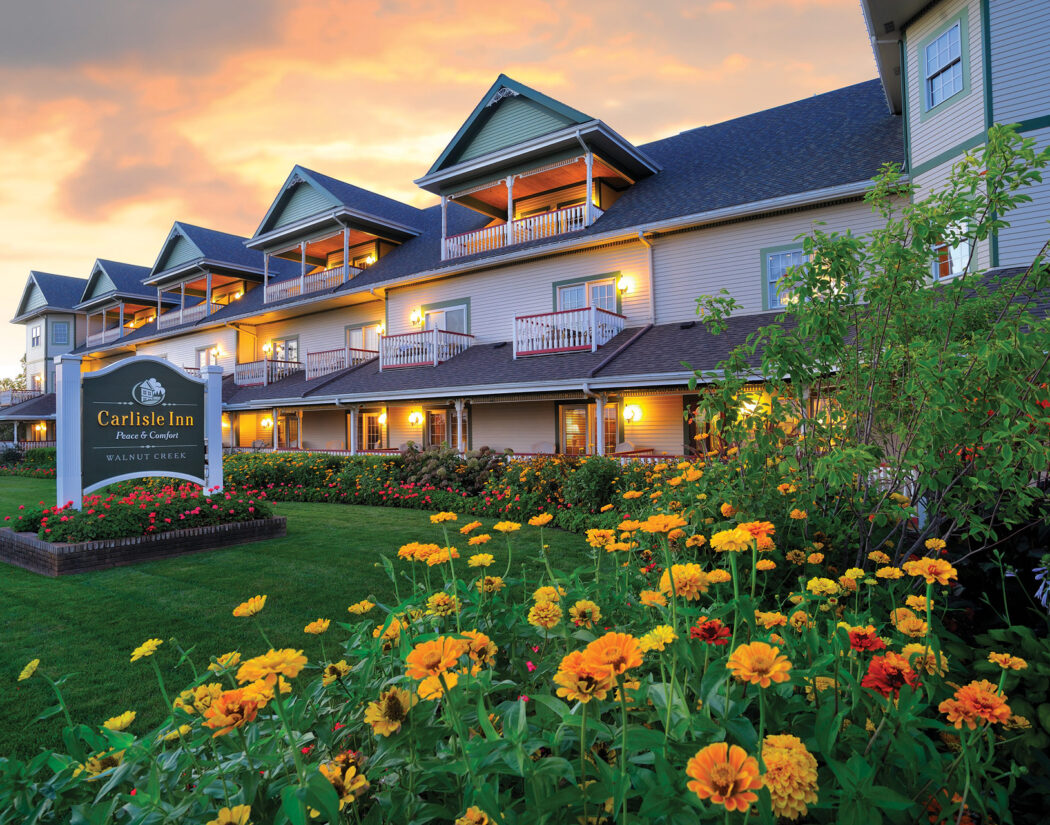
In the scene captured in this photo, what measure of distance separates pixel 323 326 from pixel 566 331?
1157cm

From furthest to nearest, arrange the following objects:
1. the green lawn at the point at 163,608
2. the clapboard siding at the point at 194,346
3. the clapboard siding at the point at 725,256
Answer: the clapboard siding at the point at 194,346
the clapboard siding at the point at 725,256
the green lawn at the point at 163,608

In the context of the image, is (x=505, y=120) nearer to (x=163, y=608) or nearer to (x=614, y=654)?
(x=163, y=608)

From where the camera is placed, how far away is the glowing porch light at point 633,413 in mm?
14109

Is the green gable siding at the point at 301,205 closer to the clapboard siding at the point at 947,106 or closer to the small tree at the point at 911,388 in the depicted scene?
the clapboard siding at the point at 947,106

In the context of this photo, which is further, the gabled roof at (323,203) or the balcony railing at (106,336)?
the balcony railing at (106,336)

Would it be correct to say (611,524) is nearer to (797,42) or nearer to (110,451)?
(110,451)

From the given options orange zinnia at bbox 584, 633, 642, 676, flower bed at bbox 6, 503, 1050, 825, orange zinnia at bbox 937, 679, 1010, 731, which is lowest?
flower bed at bbox 6, 503, 1050, 825

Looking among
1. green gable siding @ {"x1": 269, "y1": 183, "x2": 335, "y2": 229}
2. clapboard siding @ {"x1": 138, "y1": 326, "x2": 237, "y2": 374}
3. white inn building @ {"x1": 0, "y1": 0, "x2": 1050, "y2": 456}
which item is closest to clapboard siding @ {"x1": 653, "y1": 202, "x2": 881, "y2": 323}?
white inn building @ {"x1": 0, "y1": 0, "x2": 1050, "y2": 456}

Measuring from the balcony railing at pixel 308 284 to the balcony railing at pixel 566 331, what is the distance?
928 cm

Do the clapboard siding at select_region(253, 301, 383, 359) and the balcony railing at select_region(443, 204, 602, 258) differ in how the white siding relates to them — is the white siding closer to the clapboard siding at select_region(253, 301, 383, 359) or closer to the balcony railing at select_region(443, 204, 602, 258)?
the balcony railing at select_region(443, 204, 602, 258)

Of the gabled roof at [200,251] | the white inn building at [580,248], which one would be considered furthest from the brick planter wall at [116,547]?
the gabled roof at [200,251]

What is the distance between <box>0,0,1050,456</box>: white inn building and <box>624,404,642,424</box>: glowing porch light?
76mm

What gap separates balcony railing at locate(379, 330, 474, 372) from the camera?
16.8m

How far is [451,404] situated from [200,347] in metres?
16.3
